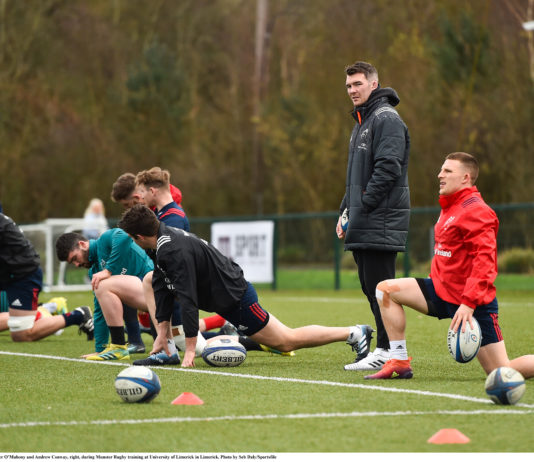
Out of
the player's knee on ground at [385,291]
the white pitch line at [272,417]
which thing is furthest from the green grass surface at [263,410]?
the player's knee on ground at [385,291]

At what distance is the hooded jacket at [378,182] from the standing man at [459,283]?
0.65m

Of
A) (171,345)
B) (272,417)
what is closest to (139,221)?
(171,345)

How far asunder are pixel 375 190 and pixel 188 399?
98.2 inches

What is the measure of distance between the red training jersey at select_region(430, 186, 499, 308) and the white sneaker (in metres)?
0.96

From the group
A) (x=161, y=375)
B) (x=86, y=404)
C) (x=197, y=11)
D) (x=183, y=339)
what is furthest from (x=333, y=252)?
(x=197, y=11)

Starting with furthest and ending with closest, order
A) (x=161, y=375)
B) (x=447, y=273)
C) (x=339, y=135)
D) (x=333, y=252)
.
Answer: (x=339, y=135), (x=333, y=252), (x=161, y=375), (x=447, y=273)

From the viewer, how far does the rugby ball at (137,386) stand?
19.6 feet

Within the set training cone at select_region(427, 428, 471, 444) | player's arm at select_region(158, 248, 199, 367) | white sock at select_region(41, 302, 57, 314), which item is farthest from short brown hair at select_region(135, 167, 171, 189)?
training cone at select_region(427, 428, 471, 444)

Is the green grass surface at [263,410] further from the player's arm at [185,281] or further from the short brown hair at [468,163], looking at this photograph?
the short brown hair at [468,163]

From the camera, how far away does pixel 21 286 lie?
34.7 ft

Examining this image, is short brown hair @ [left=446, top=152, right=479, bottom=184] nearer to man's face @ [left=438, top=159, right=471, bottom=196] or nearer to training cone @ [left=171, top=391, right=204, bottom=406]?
man's face @ [left=438, top=159, right=471, bottom=196]

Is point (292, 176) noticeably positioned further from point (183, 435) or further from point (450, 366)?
point (183, 435)

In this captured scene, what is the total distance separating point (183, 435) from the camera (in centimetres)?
489

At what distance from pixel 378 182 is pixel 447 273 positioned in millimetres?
1064
